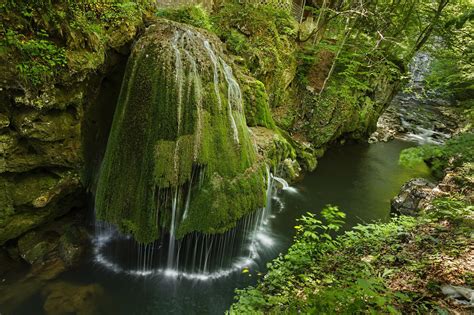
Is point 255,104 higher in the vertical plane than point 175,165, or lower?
higher

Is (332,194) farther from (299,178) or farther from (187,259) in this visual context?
(187,259)

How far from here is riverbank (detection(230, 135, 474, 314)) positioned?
3.02m

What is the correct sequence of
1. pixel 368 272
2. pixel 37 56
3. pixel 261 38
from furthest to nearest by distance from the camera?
pixel 261 38, pixel 37 56, pixel 368 272

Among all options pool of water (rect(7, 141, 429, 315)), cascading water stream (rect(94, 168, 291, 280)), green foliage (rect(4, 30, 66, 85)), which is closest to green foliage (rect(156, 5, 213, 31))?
green foliage (rect(4, 30, 66, 85))

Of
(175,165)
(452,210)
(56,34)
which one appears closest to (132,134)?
(175,165)

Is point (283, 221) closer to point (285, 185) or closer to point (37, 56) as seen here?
point (285, 185)

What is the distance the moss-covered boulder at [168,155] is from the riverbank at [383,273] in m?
2.07

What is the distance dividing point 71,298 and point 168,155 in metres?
3.38

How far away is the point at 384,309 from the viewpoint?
9.60ft

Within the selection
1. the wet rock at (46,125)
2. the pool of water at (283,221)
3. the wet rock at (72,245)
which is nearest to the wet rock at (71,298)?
the pool of water at (283,221)

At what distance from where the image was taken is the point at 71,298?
5.65 meters

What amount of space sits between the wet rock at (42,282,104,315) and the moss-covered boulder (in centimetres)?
148

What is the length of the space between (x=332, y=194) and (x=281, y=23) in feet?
25.6

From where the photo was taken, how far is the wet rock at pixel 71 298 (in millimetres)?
5441
